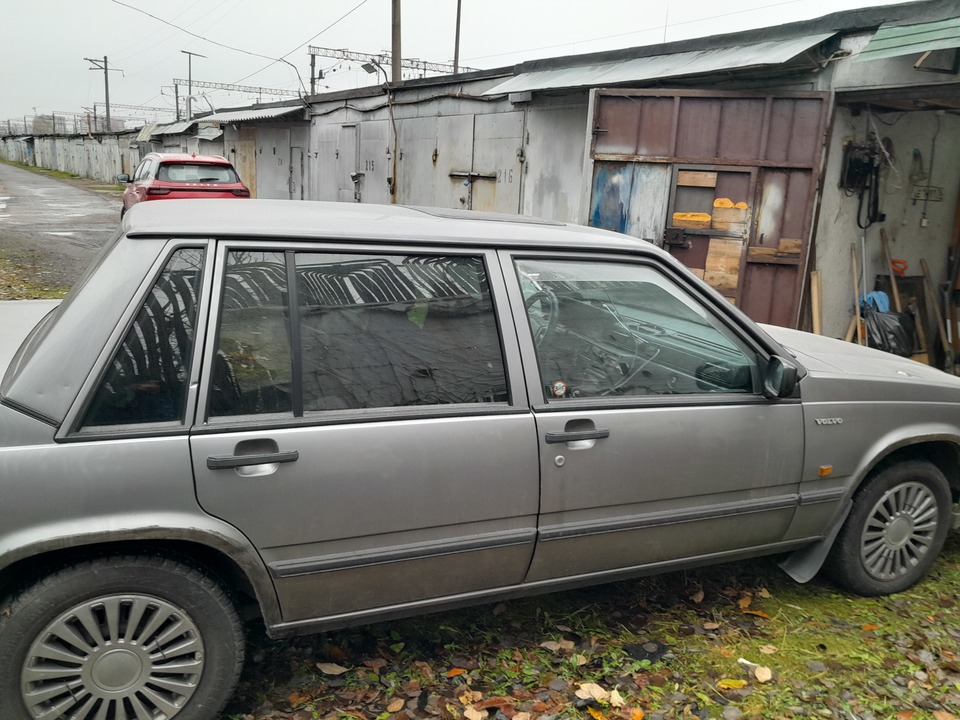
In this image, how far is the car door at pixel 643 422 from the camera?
8.90 feet

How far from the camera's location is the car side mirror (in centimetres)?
291

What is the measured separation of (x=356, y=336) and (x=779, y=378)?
5.49 feet

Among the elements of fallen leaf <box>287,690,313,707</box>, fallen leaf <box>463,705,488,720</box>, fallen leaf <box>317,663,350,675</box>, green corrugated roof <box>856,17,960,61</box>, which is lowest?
fallen leaf <box>287,690,313,707</box>

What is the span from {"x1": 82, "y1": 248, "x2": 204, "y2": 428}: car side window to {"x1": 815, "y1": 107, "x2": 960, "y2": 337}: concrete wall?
6743 millimetres

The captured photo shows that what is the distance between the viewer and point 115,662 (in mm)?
2217

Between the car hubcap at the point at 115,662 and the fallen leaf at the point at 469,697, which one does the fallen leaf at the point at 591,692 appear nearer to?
the fallen leaf at the point at 469,697

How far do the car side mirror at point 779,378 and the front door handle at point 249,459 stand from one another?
1874mm

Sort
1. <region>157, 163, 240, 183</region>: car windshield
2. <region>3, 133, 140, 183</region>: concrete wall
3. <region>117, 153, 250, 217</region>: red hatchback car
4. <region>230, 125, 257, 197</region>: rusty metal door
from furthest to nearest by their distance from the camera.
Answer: <region>3, 133, 140, 183</region>: concrete wall
<region>230, 125, 257, 197</region>: rusty metal door
<region>157, 163, 240, 183</region>: car windshield
<region>117, 153, 250, 217</region>: red hatchback car

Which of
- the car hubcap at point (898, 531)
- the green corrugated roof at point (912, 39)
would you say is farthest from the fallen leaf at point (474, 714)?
the green corrugated roof at point (912, 39)

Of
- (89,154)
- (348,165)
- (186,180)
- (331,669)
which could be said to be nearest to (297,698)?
(331,669)

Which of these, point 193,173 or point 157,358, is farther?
point 193,173

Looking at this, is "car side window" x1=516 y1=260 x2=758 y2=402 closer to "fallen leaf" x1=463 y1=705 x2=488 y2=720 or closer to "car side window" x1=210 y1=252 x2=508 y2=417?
"car side window" x1=210 y1=252 x2=508 y2=417

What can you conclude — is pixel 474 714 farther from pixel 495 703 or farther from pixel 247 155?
pixel 247 155

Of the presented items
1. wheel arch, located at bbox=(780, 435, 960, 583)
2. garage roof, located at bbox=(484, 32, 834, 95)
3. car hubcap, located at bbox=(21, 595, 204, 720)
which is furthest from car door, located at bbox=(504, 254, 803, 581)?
garage roof, located at bbox=(484, 32, 834, 95)
